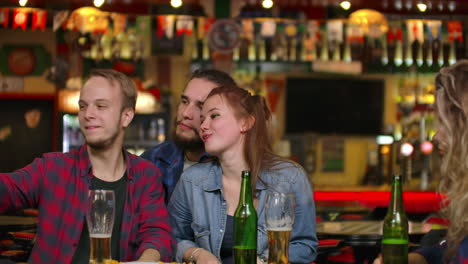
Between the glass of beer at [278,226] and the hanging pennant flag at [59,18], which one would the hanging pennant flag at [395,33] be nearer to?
the hanging pennant flag at [59,18]

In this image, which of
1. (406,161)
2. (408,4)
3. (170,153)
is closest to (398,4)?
(408,4)

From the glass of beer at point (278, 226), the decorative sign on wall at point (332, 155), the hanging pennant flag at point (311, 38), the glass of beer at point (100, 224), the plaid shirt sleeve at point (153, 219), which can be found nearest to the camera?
the glass of beer at point (100, 224)

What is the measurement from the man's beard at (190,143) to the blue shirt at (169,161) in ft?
0.13

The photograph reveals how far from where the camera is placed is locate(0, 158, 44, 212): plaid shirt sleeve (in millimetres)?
2432

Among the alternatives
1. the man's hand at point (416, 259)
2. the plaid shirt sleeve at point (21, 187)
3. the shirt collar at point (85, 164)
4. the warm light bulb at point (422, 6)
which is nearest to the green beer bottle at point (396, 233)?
the man's hand at point (416, 259)

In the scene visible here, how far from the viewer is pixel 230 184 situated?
2.66m

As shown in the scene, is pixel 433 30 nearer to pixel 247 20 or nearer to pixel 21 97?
pixel 247 20

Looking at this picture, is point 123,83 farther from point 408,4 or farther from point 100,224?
point 408,4

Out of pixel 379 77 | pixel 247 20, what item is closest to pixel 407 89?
pixel 379 77

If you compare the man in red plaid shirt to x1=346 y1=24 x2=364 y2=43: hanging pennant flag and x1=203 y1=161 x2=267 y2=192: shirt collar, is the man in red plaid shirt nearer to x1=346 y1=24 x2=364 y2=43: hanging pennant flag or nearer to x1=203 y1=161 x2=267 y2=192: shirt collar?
x1=203 y1=161 x2=267 y2=192: shirt collar

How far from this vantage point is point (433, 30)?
805 centimetres

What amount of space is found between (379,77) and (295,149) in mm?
1262

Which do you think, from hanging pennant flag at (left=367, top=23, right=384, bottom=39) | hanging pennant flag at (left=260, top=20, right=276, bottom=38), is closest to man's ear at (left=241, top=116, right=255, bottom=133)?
hanging pennant flag at (left=367, top=23, right=384, bottom=39)

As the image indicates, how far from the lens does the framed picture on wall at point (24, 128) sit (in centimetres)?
844
